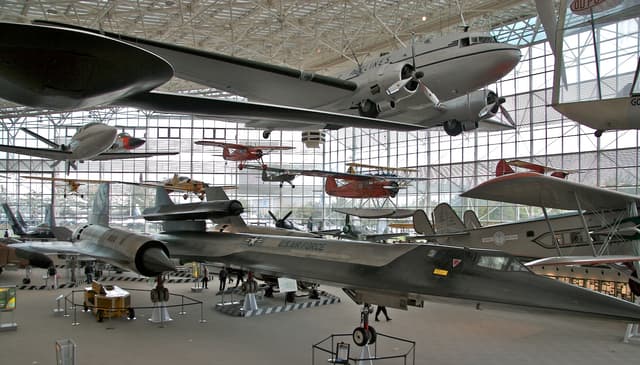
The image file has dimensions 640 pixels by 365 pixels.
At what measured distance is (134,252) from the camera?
1230 cm

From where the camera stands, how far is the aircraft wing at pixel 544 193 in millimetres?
8633

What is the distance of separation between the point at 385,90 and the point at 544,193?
4.49 metres

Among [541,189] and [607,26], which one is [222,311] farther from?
[607,26]

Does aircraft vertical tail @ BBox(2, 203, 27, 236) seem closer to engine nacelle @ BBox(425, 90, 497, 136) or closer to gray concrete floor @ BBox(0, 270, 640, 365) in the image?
gray concrete floor @ BBox(0, 270, 640, 365)

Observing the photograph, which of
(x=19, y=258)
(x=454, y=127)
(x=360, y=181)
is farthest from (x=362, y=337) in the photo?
(x=360, y=181)

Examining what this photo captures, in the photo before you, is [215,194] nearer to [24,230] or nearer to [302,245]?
[302,245]

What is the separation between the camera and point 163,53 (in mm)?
8930

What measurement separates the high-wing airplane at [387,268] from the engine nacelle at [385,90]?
3.59 metres

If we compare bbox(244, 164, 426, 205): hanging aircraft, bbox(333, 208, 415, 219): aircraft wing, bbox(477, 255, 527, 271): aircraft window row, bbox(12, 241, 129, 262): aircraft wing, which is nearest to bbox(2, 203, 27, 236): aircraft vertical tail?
bbox(12, 241, 129, 262): aircraft wing

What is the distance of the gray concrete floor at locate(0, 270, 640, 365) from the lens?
1075 centimetres

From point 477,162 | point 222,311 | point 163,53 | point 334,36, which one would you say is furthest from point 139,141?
point 477,162

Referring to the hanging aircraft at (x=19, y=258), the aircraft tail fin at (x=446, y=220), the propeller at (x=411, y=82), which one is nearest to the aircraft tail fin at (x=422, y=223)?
the aircraft tail fin at (x=446, y=220)

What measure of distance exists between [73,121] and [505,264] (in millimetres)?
48230

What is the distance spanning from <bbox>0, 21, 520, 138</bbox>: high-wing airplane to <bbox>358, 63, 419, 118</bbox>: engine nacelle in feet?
0.09
